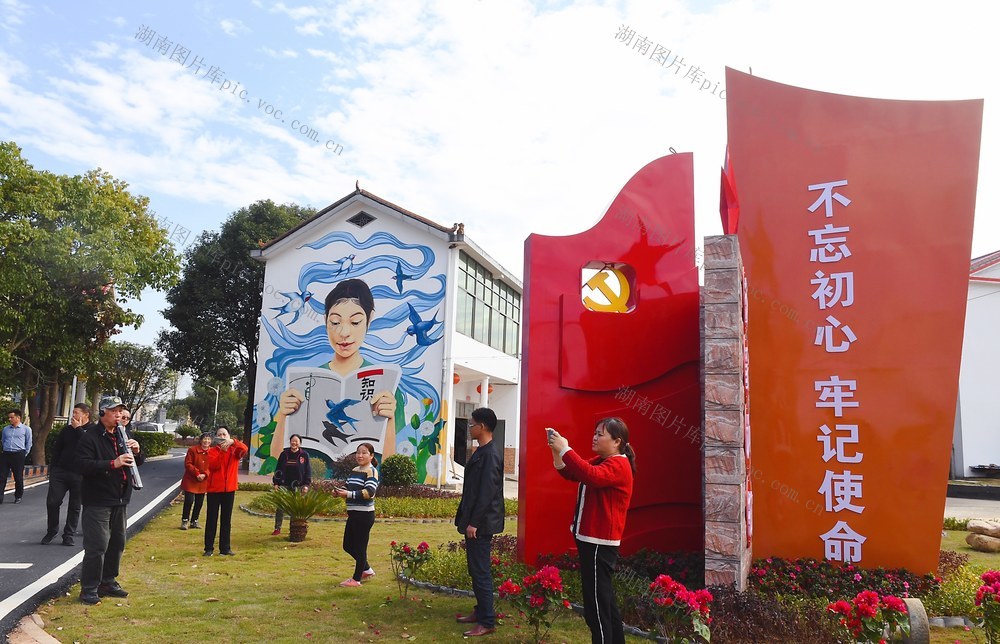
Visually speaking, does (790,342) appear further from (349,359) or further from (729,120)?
(349,359)

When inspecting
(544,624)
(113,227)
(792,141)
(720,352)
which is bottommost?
(544,624)

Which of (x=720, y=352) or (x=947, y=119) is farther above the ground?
(x=947, y=119)

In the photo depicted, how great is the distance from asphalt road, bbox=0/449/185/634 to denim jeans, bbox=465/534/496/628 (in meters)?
3.45

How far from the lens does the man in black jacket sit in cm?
905

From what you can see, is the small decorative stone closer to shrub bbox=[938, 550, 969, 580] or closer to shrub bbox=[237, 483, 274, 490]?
shrub bbox=[938, 550, 969, 580]

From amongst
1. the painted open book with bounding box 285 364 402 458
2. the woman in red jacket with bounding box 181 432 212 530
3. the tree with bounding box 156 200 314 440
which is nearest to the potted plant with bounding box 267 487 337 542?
the woman in red jacket with bounding box 181 432 212 530

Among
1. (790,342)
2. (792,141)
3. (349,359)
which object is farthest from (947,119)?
(349,359)

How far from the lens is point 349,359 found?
19984 mm

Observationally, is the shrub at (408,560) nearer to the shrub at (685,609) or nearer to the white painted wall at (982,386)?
the shrub at (685,609)

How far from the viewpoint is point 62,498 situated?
9297 millimetres

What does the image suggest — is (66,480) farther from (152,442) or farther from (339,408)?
(152,442)

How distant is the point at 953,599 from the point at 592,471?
4.33 m

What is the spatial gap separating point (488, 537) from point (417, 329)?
1407cm

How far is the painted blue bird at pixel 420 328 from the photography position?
63.8ft
